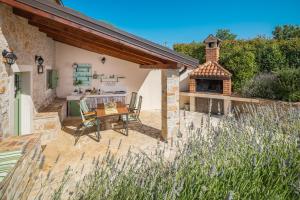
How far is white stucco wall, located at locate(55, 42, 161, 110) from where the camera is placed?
10.4m

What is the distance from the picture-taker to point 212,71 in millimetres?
11414

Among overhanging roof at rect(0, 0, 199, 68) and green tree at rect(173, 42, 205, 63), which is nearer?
overhanging roof at rect(0, 0, 199, 68)

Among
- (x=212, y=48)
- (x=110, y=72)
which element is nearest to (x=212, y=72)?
(x=212, y=48)

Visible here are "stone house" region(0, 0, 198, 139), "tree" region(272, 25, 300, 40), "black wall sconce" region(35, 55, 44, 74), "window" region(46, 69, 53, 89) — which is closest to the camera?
"stone house" region(0, 0, 198, 139)

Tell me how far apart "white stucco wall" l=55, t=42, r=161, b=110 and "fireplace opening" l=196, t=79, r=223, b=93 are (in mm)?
2475

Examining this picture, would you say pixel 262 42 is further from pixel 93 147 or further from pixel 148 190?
pixel 148 190

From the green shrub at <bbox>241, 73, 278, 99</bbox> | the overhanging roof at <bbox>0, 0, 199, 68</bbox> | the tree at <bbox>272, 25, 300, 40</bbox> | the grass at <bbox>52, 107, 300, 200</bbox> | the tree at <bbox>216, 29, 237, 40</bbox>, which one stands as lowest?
the grass at <bbox>52, 107, 300, 200</bbox>

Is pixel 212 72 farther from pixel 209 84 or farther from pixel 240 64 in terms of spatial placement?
pixel 240 64

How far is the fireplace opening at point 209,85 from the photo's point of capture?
11498 millimetres

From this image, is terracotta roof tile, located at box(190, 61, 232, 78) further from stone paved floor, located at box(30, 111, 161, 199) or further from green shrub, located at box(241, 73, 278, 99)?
stone paved floor, located at box(30, 111, 161, 199)

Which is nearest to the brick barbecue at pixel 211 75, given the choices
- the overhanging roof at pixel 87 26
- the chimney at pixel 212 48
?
the chimney at pixel 212 48

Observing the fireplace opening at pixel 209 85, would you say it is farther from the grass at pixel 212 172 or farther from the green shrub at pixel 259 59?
the grass at pixel 212 172

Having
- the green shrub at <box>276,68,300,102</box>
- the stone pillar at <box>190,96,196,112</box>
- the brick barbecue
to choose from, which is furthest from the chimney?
the green shrub at <box>276,68,300,102</box>

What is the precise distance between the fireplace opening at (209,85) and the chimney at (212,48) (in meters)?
1.41
